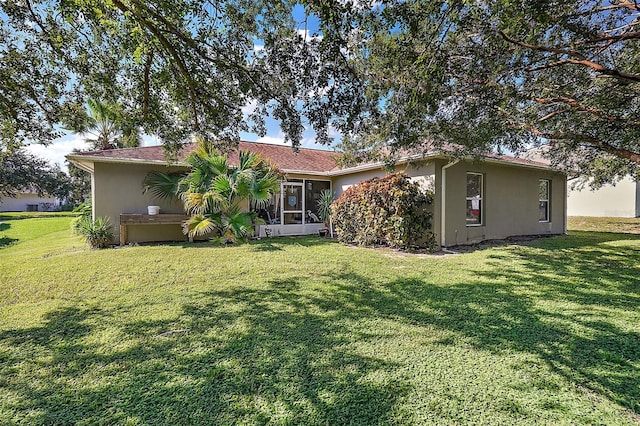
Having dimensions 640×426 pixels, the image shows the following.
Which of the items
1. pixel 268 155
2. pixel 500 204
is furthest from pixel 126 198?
pixel 500 204

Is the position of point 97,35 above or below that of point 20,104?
above

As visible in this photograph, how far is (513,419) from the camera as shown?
2324mm

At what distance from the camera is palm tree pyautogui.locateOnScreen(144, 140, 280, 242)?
9.20 m

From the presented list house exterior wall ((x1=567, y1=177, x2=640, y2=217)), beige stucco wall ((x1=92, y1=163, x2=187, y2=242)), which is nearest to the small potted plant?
beige stucco wall ((x1=92, y1=163, x2=187, y2=242))

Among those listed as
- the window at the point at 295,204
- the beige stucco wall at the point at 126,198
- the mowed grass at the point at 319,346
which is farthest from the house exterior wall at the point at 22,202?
the mowed grass at the point at 319,346

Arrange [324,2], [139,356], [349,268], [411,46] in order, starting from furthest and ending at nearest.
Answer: [349,268], [411,46], [324,2], [139,356]

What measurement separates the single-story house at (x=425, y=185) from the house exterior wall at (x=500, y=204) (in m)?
0.03

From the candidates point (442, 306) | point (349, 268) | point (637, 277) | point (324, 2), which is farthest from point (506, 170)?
point (324, 2)

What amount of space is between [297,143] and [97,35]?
4.12m

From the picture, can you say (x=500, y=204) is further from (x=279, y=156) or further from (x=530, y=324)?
(x=279, y=156)

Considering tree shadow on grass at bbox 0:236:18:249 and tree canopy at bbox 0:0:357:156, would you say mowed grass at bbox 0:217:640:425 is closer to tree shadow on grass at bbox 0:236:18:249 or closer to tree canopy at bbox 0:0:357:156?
tree canopy at bbox 0:0:357:156

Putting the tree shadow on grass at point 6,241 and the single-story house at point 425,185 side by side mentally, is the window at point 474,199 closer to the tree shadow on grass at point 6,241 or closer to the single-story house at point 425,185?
the single-story house at point 425,185

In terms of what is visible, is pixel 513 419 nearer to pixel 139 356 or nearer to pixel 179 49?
pixel 139 356

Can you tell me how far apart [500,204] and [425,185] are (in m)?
3.88
